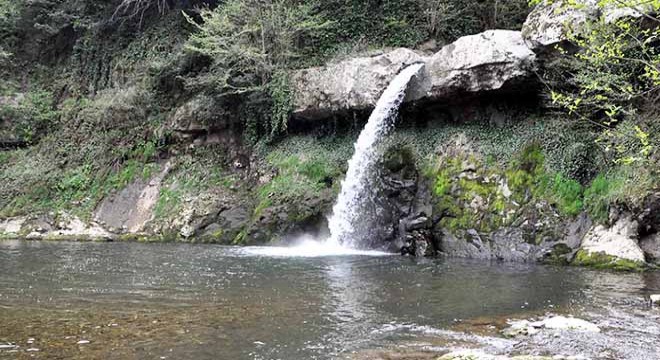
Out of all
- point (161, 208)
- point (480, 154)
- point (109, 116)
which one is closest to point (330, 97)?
point (480, 154)

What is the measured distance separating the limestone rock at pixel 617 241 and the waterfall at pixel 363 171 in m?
5.77

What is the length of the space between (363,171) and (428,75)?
129 inches

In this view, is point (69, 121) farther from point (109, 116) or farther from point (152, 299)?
point (152, 299)

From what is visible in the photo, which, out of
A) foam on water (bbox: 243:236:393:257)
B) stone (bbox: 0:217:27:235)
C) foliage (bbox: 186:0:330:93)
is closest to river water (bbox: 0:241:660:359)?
foam on water (bbox: 243:236:393:257)

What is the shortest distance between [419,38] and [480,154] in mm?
6333

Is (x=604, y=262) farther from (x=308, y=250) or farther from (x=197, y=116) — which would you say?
(x=197, y=116)

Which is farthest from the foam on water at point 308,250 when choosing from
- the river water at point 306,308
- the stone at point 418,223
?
the river water at point 306,308

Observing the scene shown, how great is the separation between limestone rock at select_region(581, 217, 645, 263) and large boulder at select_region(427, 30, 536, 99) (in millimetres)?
4520

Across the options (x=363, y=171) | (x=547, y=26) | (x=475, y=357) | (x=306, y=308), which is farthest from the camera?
(x=363, y=171)

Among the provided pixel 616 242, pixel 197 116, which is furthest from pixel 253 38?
pixel 616 242

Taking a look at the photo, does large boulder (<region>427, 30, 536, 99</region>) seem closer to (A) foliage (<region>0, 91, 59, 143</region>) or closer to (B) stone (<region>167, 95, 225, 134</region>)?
(B) stone (<region>167, 95, 225, 134</region>)

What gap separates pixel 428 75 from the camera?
15867 mm

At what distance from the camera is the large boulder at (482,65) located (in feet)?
46.6

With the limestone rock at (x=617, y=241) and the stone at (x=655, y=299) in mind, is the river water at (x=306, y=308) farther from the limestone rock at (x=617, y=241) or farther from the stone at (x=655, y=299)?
the limestone rock at (x=617, y=241)
